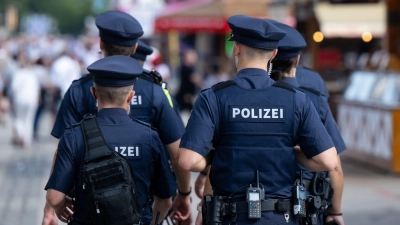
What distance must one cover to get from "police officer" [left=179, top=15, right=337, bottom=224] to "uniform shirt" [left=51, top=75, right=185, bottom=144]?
106cm

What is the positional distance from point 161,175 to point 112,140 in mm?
424

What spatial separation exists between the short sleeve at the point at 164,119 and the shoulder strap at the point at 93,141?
1029mm

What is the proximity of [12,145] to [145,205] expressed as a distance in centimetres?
1262

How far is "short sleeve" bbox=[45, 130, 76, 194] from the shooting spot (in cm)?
415

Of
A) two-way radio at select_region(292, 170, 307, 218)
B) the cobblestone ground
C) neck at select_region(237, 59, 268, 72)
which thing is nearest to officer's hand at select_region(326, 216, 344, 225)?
two-way radio at select_region(292, 170, 307, 218)

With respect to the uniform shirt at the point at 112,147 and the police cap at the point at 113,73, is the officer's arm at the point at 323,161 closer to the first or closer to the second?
the uniform shirt at the point at 112,147

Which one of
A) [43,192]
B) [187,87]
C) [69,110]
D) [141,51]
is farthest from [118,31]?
[187,87]

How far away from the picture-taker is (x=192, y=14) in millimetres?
20141

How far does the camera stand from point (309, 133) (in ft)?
13.5

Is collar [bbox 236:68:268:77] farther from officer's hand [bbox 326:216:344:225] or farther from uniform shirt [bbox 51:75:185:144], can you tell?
officer's hand [bbox 326:216:344:225]

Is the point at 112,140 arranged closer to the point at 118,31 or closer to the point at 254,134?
the point at 254,134

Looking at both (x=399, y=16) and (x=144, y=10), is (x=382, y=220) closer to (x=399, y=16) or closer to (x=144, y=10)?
(x=399, y=16)

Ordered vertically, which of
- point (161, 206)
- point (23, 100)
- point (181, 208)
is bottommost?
point (23, 100)

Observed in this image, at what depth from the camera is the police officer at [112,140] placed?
A: 164 inches
